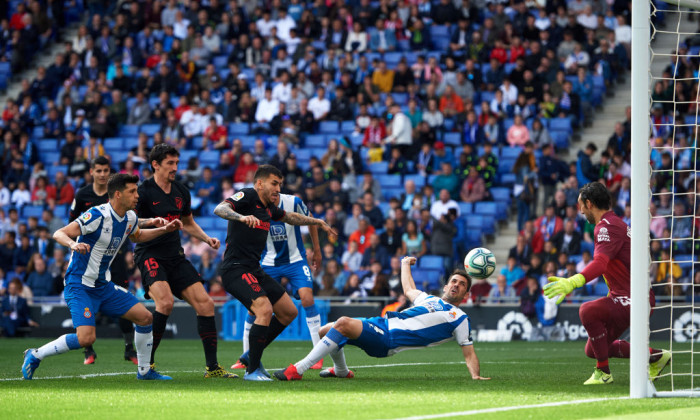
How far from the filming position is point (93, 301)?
32.1 feet

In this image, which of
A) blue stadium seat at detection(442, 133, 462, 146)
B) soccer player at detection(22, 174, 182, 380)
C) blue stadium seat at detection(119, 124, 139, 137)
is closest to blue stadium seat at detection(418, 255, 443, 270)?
blue stadium seat at detection(442, 133, 462, 146)

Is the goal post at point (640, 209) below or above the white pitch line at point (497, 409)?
above

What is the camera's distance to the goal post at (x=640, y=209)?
308 inches

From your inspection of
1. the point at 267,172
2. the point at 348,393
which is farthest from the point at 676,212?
the point at 348,393

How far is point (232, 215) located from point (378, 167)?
1313cm

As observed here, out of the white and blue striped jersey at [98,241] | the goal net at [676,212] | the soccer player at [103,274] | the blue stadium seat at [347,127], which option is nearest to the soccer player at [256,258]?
the soccer player at [103,274]

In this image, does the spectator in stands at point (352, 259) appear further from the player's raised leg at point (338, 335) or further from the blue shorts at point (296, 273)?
the player's raised leg at point (338, 335)

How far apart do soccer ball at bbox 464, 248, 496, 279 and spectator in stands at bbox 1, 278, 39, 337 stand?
1315cm

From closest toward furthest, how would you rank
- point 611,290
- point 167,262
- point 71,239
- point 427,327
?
point 71,239
point 427,327
point 611,290
point 167,262

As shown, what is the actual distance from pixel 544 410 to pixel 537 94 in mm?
15958

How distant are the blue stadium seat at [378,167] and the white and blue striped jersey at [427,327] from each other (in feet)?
43.4

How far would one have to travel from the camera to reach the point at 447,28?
2475 centimetres

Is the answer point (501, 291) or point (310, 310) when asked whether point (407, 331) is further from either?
point (501, 291)

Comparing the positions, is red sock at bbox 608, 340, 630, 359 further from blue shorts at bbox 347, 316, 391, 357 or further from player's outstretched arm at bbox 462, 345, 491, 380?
blue shorts at bbox 347, 316, 391, 357
